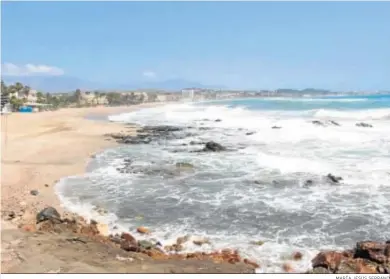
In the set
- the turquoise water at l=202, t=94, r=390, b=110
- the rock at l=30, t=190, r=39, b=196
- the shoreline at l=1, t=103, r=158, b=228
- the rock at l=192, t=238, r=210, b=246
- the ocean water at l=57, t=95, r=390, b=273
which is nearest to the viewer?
the rock at l=192, t=238, r=210, b=246

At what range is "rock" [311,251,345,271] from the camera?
8.99 metres

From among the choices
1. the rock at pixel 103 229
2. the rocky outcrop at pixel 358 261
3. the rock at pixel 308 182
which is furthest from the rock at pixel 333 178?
the rock at pixel 103 229

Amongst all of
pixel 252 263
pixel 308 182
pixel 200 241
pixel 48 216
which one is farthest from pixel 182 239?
pixel 308 182

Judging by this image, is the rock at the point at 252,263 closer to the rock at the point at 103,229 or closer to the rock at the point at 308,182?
the rock at the point at 103,229

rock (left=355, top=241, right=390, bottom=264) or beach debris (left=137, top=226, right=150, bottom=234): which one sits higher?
rock (left=355, top=241, right=390, bottom=264)

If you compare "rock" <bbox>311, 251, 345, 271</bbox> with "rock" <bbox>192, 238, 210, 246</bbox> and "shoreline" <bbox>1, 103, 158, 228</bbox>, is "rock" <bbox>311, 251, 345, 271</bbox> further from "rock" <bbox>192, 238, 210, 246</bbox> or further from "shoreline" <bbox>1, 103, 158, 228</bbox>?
"shoreline" <bbox>1, 103, 158, 228</bbox>

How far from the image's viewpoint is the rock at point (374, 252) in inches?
368

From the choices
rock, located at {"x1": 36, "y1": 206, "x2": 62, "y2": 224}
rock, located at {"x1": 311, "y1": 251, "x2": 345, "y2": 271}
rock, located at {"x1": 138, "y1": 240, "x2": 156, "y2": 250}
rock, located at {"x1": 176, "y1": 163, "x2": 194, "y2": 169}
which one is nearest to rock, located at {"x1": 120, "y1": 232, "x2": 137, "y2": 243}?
rock, located at {"x1": 138, "y1": 240, "x2": 156, "y2": 250}

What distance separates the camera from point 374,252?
952 cm

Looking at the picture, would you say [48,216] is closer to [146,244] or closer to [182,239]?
[146,244]

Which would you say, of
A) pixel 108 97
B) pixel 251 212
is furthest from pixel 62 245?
pixel 108 97

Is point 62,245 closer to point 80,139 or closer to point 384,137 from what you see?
point 80,139

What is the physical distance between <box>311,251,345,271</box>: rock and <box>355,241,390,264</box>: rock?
57cm

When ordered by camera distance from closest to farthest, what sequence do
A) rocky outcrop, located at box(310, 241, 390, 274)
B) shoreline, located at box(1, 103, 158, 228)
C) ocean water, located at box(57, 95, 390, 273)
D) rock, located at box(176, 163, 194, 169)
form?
1. rocky outcrop, located at box(310, 241, 390, 274)
2. ocean water, located at box(57, 95, 390, 273)
3. shoreline, located at box(1, 103, 158, 228)
4. rock, located at box(176, 163, 194, 169)
